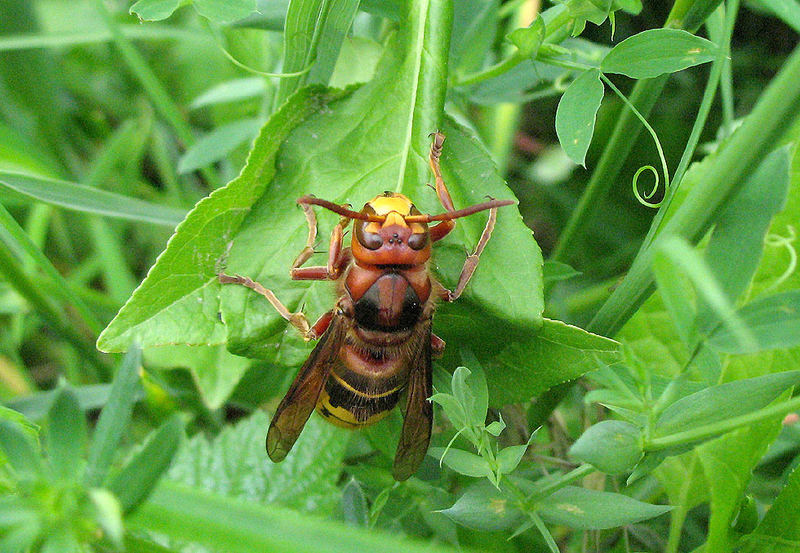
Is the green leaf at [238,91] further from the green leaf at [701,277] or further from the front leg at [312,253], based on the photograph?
the green leaf at [701,277]

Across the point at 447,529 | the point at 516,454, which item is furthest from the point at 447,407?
the point at 447,529

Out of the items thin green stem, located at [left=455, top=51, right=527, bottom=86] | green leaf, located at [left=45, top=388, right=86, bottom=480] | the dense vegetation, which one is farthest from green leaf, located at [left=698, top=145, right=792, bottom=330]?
green leaf, located at [left=45, top=388, right=86, bottom=480]

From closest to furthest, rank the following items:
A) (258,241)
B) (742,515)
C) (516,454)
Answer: (516,454) → (742,515) → (258,241)

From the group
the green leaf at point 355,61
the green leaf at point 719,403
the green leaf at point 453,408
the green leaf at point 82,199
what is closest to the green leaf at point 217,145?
the green leaf at point 82,199

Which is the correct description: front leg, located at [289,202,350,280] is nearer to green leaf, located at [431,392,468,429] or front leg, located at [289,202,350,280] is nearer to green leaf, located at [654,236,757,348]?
green leaf, located at [431,392,468,429]

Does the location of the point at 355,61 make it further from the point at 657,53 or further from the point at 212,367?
the point at 212,367

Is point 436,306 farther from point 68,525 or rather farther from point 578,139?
point 68,525
